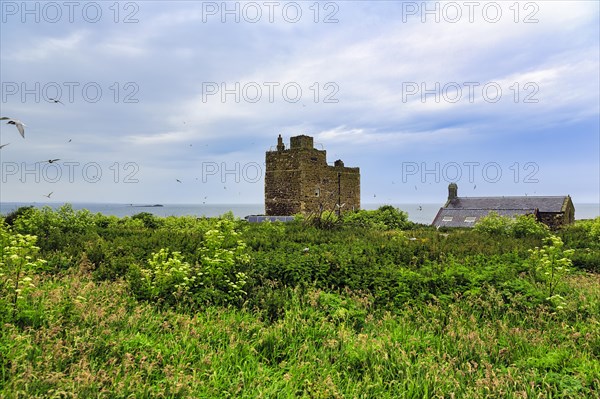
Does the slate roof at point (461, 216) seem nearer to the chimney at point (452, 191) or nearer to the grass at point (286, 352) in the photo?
the chimney at point (452, 191)

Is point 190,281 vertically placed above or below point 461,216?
above

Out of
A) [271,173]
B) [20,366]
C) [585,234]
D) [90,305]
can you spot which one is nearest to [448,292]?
[90,305]

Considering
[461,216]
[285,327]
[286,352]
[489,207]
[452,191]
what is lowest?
[461,216]

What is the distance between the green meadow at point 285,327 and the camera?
436 centimetres

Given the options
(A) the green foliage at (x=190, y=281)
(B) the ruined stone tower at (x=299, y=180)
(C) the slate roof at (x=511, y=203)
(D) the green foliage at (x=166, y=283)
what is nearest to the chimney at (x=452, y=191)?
(C) the slate roof at (x=511, y=203)

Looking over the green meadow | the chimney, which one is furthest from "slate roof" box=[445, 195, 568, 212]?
the green meadow

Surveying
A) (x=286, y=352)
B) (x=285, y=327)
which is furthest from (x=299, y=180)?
(x=286, y=352)

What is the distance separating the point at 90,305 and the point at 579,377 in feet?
20.4

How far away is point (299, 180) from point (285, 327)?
28608mm

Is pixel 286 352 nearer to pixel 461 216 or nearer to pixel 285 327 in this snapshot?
pixel 285 327

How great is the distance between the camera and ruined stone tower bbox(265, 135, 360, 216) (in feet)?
113

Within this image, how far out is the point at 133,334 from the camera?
521 centimetres

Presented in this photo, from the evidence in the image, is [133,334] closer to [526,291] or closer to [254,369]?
[254,369]

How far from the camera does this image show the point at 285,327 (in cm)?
591
